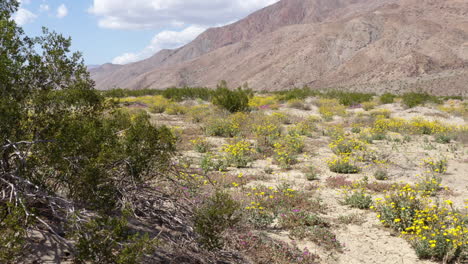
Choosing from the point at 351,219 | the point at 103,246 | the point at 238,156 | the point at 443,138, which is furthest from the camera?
the point at 443,138

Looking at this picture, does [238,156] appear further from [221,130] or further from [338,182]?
[221,130]

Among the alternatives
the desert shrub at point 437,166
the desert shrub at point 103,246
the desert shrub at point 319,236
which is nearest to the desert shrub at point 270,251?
the desert shrub at point 319,236

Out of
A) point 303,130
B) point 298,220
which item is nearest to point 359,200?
point 298,220

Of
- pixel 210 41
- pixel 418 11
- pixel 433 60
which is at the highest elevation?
pixel 210 41

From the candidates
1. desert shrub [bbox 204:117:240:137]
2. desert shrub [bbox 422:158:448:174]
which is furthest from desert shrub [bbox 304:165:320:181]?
desert shrub [bbox 204:117:240:137]

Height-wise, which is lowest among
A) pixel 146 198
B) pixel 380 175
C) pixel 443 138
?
pixel 443 138

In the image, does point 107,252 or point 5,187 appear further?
point 5,187

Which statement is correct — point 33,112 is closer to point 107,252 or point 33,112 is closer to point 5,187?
→ point 5,187

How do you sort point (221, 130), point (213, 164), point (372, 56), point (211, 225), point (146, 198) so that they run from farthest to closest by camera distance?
point (372, 56)
point (221, 130)
point (213, 164)
point (146, 198)
point (211, 225)

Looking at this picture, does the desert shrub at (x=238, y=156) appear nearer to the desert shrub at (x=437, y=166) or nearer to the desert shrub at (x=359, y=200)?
the desert shrub at (x=359, y=200)

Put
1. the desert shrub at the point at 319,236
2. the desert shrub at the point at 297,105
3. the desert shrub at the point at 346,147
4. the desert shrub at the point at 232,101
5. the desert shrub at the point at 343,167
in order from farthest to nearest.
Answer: the desert shrub at the point at 297,105 < the desert shrub at the point at 232,101 < the desert shrub at the point at 346,147 < the desert shrub at the point at 343,167 < the desert shrub at the point at 319,236

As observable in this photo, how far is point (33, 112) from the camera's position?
3916mm

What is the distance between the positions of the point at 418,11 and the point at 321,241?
314 feet

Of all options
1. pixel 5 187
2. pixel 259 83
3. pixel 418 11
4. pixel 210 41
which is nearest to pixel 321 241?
pixel 5 187
